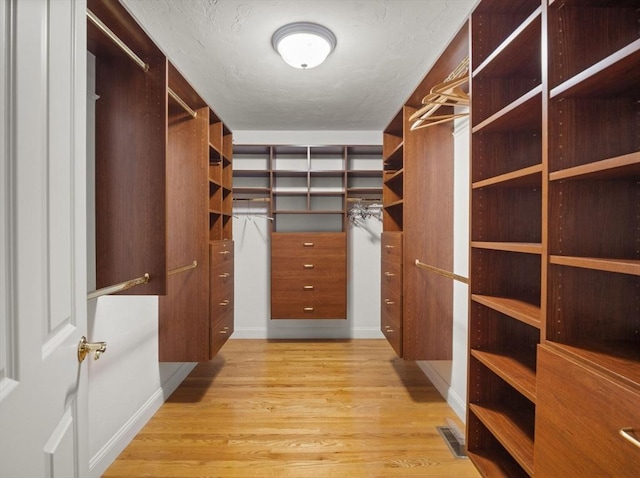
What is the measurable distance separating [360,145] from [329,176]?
48cm

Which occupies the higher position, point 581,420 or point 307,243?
point 307,243

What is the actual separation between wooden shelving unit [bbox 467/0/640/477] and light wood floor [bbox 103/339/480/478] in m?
0.69

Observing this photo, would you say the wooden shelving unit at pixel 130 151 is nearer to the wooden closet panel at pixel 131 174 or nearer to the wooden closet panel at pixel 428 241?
the wooden closet panel at pixel 131 174

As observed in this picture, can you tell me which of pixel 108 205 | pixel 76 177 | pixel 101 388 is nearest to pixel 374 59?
pixel 108 205

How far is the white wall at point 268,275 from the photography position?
3545mm

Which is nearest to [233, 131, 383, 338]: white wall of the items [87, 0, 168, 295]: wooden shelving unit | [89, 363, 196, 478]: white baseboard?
[89, 363, 196, 478]: white baseboard

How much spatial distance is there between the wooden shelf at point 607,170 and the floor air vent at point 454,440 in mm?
1571

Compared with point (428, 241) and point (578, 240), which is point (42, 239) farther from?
point (428, 241)

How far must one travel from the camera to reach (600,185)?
874 millimetres

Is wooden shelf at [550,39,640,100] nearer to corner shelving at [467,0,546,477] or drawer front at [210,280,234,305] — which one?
corner shelving at [467,0,546,477]

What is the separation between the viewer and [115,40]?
126 centimetres

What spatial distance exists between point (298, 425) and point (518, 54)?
2.16 meters

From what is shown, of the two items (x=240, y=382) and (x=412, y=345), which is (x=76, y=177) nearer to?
(x=412, y=345)

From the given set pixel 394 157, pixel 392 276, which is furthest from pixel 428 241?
pixel 394 157
